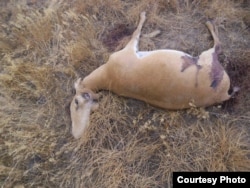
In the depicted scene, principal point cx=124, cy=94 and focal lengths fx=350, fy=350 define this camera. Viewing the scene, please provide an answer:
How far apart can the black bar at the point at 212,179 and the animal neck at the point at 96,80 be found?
105cm

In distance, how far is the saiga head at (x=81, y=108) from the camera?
3.08 m

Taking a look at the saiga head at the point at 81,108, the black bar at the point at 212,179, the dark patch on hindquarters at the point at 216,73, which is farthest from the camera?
the saiga head at the point at 81,108

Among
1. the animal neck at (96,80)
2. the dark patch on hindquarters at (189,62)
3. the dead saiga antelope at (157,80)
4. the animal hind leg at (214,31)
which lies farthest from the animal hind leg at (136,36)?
the animal hind leg at (214,31)

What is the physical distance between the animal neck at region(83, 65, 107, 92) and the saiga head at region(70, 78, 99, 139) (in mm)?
51

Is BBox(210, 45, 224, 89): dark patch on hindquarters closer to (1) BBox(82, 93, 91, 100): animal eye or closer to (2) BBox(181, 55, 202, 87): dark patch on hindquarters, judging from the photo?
(2) BBox(181, 55, 202, 87): dark patch on hindquarters

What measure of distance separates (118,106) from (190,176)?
886mm

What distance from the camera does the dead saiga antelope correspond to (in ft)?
9.31

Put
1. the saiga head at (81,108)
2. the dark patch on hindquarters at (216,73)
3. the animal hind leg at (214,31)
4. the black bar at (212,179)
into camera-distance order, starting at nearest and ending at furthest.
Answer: the black bar at (212,179), the dark patch on hindquarters at (216,73), the saiga head at (81,108), the animal hind leg at (214,31)

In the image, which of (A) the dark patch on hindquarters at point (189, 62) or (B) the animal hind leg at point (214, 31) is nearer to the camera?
(A) the dark patch on hindquarters at point (189, 62)

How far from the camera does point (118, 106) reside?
315cm

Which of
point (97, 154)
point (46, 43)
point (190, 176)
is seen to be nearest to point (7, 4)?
point (46, 43)

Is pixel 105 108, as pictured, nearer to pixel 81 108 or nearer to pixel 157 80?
pixel 81 108

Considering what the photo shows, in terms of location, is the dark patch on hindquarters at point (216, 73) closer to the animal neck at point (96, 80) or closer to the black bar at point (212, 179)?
the black bar at point (212, 179)

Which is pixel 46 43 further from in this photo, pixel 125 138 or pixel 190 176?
pixel 190 176
